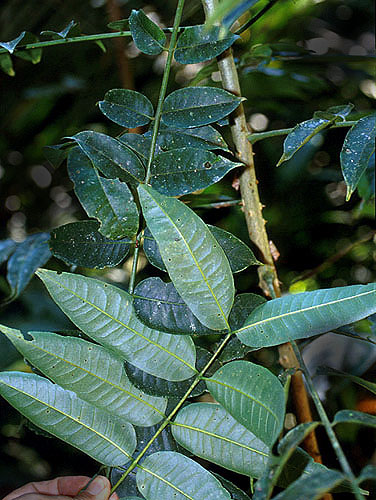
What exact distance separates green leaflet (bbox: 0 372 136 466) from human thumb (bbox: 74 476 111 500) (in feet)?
0.09

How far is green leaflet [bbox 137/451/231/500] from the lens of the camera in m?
0.33

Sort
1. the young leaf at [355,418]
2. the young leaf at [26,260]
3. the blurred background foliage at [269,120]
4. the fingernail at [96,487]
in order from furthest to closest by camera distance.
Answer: the blurred background foliage at [269,120] → the young leaf at [26,260] → the fingernail at [96,487] → the young leaf at [355,418]

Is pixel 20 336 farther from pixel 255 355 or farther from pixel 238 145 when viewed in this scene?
pixel 255 355

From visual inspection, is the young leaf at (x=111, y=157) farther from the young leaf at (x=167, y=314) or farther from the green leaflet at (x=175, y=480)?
the green leaflet at (x=175, y=480)

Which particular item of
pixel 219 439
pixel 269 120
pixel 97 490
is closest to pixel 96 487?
pixel 97 490

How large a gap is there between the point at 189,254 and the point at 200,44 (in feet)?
0.82

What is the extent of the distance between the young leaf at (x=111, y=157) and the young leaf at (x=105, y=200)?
0.08ft

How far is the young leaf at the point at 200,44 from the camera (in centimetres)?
46

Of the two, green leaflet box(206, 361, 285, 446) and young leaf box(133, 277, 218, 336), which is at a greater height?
young leaf box(133, 277, 218, 336)

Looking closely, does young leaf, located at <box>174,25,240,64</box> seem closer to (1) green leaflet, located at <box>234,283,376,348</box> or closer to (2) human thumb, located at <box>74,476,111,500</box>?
(1) green leaflet, located at <box>234,283,376,348</box>

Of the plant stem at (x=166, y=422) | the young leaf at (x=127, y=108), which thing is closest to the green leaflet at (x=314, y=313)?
the plant stem at (x=166, y=422)

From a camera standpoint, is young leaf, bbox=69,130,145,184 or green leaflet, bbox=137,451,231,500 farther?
young leaf, bbox=69,130,145,184

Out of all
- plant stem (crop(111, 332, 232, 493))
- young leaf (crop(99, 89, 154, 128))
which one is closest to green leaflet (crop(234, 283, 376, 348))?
plant stem (crop(111, 332, 232, 493))

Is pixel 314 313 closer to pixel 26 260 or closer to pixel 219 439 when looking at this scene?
pixel 219 439
